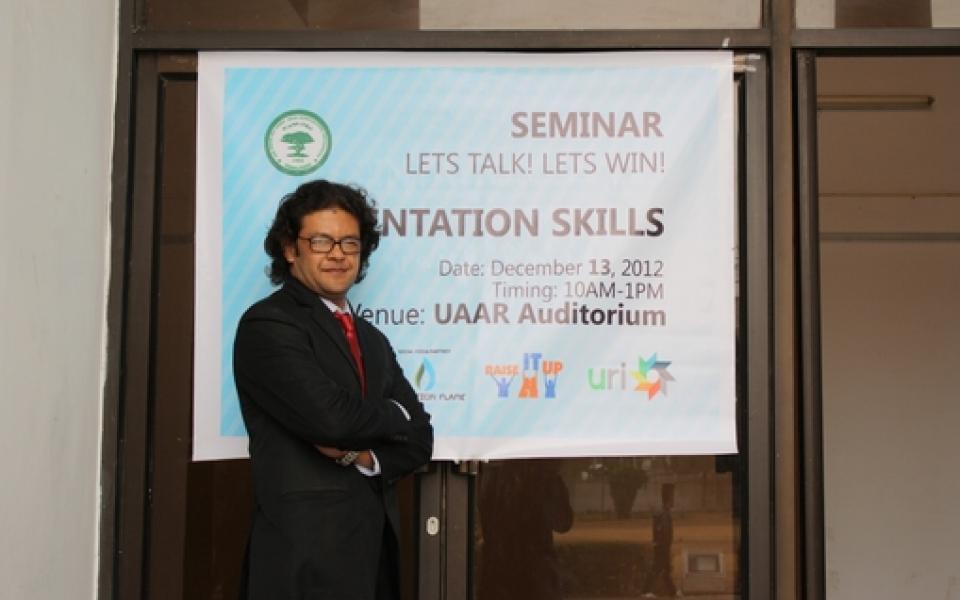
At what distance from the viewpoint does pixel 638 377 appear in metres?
3.43

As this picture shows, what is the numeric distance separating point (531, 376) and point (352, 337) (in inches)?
23.2

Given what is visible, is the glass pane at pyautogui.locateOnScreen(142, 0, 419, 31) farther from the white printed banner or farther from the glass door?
the glass door

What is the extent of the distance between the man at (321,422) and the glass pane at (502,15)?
66 centimetres

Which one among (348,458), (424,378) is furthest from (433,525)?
(348,458)

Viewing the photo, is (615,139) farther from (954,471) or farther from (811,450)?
(954,471)

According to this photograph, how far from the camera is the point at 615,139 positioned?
3502mm

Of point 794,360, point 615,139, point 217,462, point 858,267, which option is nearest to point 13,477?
point 217,462

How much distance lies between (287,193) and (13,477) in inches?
45.8

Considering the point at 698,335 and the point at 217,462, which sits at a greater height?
the point at 698,335

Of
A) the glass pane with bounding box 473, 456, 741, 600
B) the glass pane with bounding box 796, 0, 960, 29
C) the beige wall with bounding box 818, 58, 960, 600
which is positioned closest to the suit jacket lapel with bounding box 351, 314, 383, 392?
the glass pane with bounding box 473, 456, 741, 600

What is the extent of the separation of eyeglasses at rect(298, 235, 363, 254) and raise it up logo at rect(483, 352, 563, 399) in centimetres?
62

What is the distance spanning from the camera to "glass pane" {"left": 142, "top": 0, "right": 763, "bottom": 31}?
140 inches

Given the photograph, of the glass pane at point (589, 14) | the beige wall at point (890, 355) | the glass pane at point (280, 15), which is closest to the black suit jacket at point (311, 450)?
the glass pane at point (280, 15)

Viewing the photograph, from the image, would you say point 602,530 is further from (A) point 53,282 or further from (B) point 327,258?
(A) point 53,282
